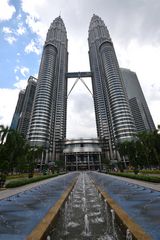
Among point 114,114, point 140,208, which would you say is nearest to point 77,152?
point 114,114

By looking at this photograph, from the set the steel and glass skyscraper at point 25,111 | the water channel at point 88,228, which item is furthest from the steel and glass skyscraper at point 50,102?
the water channel at point 88,228

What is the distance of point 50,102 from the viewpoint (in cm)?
12988

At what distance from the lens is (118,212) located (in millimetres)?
7629

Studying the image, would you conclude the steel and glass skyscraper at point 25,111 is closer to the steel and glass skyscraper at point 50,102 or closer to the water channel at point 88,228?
the steel and glass skyscraper at point 50,102

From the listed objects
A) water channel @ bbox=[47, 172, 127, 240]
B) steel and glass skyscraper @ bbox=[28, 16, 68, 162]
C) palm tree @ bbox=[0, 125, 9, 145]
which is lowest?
water channel @ bbox=[47, 172, 127, 240]

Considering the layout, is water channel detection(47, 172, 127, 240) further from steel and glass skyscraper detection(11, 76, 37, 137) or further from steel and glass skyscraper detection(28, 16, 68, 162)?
steel and glass skyscraper detection(11, 76, 37, 137)

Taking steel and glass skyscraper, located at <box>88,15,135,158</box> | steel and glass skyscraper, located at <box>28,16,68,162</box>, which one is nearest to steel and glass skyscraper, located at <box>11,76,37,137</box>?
steel and glass skyscraper, located at <box>28,16,68,162</box>

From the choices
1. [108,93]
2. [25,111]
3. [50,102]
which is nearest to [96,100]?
[108,93]

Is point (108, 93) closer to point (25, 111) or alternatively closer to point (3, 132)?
point (25, 111)

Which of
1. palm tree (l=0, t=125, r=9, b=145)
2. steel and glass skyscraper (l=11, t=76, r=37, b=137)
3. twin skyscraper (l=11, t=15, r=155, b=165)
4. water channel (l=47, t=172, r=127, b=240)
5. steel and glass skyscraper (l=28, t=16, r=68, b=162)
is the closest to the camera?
water channel (l=47, t=172, r=127, b=240)

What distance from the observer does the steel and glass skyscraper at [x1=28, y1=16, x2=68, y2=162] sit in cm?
11656

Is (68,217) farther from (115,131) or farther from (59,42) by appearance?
(59,42)

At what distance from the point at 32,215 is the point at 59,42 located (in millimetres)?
206161

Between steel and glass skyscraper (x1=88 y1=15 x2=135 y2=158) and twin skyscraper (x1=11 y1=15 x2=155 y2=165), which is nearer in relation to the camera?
twin skyscraper (x1=11 y1=15 x2=155 y2=165)
